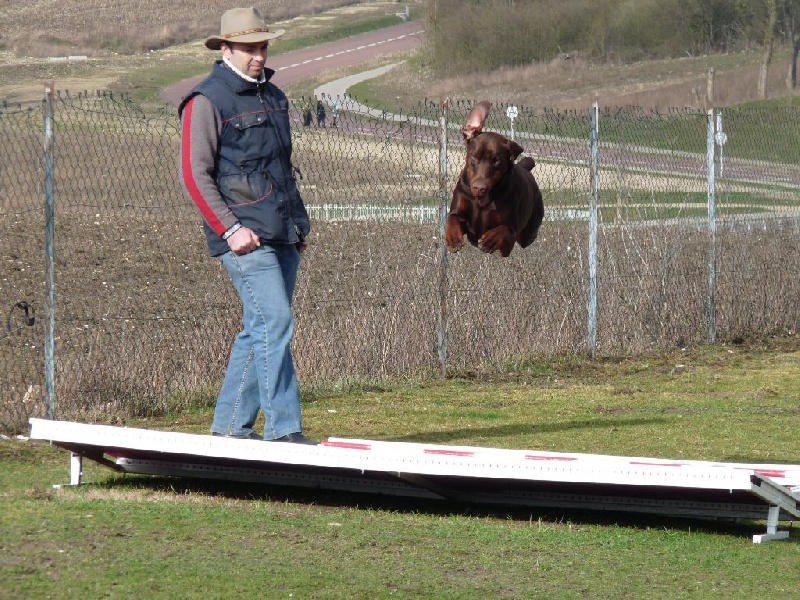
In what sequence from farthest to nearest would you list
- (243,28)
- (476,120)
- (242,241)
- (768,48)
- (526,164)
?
(768,48) < (243,28) < (242,241) < (526,164) < (476,120)

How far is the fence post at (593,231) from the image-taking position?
14.0 meters

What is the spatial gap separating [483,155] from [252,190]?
2.03 meters

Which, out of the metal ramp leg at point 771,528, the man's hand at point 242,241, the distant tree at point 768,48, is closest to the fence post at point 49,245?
the man's hand at point 242,241

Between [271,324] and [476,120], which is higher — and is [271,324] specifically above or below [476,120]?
below

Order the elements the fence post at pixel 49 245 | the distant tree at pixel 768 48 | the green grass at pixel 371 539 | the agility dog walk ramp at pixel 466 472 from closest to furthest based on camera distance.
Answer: the green grass at pixel 371 539
the agility dog walk ramp at pixel 466 472
the fence post at pixel 49 245
the distant tree at pixel 768 48

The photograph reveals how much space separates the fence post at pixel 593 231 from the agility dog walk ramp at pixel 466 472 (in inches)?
256

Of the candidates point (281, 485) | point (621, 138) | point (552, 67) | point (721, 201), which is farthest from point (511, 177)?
point (552, 67)

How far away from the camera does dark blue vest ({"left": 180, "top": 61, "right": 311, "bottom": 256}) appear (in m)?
7.72

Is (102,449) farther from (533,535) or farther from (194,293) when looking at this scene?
(194,293)

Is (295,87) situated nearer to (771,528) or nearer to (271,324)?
(271,324)

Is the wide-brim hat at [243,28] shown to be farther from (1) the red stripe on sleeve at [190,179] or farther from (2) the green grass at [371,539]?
(2) the green grass at [371,539]

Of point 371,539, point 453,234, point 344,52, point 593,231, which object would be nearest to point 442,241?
point 593,231

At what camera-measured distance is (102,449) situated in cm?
792

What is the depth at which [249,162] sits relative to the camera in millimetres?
7770
